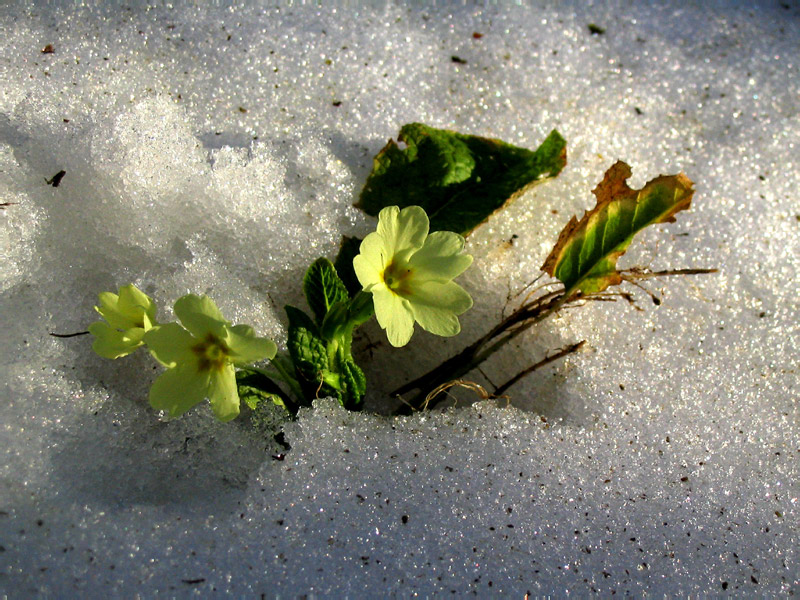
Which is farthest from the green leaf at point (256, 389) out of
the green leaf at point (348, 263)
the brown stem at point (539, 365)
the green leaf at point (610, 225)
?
the green leaf at point (610, 225)

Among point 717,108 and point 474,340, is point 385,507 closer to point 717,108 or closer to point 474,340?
point 474,340

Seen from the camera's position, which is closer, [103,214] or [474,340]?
[103,214]

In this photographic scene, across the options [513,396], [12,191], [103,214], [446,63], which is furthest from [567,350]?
[12,191]

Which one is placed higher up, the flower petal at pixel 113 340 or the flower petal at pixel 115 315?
the flower petal at pixel 115 315

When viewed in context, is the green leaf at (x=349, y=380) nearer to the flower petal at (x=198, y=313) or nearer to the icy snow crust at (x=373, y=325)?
the icy snow crust at (x=373, y=325)

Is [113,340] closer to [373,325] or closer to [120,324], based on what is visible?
[120,324]

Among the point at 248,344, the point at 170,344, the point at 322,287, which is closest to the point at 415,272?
the point at 322,287

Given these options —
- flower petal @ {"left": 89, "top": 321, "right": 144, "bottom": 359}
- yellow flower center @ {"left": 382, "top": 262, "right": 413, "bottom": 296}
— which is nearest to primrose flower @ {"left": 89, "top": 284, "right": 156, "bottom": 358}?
flower petal @ {"left": 89, "top": 321, "right": 144, "bottom": 359}
